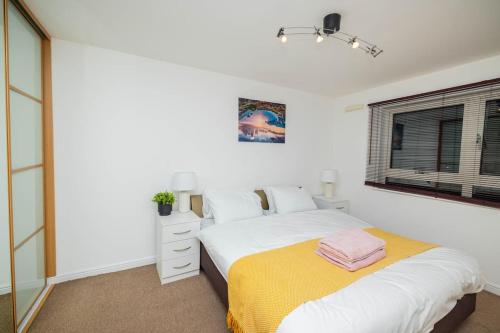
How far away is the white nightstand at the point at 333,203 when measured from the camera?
325cm

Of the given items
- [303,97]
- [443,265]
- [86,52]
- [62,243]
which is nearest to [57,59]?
[86,52]

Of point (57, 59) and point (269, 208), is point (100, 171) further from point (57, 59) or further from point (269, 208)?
point (269, 208)

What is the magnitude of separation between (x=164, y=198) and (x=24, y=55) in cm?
160

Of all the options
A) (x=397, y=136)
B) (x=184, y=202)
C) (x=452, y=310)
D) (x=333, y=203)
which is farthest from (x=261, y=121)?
(x=452, y=310)

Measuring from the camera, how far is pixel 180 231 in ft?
7.22

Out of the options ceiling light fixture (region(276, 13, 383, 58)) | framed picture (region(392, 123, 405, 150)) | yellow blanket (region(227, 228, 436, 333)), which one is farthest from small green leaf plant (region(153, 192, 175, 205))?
framed picture (region(392, 123, 405, 150))

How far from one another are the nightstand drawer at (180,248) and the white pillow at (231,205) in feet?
1.09

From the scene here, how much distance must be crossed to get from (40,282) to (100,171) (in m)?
1.08

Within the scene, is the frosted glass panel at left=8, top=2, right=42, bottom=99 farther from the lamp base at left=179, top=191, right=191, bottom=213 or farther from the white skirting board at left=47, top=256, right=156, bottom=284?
the white skirting board at left=47, top=256, right=156, bottom=284

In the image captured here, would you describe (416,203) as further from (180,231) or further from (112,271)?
(112,271)

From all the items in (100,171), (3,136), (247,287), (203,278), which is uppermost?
(3,136)

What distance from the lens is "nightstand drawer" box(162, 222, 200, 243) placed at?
2.14 metres

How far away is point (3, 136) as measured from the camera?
136 centimetres

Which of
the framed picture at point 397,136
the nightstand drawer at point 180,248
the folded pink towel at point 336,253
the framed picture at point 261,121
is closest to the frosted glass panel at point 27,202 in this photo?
the nightstand drawer at point 180,248
